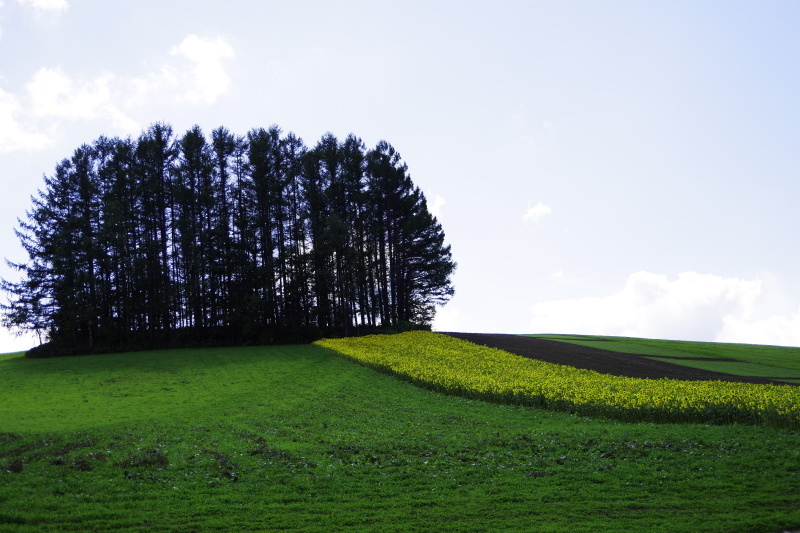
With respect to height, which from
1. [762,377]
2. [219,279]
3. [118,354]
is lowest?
[762,377]

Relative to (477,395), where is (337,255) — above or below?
above

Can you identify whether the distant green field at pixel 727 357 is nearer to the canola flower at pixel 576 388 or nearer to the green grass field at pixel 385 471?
the canola flower at pixel 576 388

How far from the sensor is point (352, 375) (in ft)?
122

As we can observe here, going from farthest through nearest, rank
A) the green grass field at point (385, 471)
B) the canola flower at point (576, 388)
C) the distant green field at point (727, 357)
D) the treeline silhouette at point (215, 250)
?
the treeline silhouette at point (215, 250) < the distant green field at point (727, 357) < the canola flower at point (576, 388) < the green grass field at point (385, 471)

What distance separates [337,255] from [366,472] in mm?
45098

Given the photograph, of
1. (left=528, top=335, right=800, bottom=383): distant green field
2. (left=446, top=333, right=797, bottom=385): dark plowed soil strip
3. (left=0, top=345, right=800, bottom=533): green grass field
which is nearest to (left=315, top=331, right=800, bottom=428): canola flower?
(left=0, top=345, right=800, bottom=533): green grass field

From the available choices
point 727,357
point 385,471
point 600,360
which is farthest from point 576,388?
point 727,357

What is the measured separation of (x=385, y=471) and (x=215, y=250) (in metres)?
46.9

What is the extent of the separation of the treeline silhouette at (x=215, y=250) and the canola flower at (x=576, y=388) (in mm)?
14218

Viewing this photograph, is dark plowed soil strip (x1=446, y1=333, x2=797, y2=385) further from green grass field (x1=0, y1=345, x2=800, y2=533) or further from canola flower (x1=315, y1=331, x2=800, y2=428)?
green grass field (x1=0, y1=345, x2=800, y2=533)

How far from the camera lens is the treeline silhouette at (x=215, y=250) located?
55812 mm

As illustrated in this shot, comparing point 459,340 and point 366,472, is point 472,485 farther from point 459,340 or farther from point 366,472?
point 459,340

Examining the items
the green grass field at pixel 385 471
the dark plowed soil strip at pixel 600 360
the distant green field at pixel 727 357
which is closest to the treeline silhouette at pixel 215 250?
the dark plowed soil strip at pixel 600 360

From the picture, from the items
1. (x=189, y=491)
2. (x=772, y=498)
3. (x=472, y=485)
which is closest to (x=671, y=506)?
(x=772, y=498)
